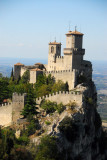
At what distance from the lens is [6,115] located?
54.6 m

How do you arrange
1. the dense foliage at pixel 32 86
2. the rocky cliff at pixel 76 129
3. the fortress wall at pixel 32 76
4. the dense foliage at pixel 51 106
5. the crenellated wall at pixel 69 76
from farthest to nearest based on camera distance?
the fortress wall at pixel 32 76 → the crenellated wall at pixel 69 76 → the dense foliage at pixel 32 86 → the dense foliage at pixel 51 106 → the rocky cliff at pixel 76 129

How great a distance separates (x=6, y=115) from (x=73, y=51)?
17077 millimetres

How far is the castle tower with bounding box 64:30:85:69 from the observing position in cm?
6369

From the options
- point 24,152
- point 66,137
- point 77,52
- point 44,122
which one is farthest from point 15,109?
point 77,52

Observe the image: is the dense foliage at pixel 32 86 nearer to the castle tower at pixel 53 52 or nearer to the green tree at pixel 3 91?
the green tree at pixel 3 91

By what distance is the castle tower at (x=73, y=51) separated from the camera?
63.7 meters

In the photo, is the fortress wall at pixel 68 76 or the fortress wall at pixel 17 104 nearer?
the fortress wall at pixel 17 104

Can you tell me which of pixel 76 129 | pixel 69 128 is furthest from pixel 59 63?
pixel 69 128

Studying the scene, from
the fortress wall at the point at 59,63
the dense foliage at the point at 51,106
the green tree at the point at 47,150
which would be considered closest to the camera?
the green tree at the point at 47,150

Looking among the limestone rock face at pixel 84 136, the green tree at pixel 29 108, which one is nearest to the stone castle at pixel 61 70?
the green tree at pixel 29 108

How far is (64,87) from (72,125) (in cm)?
815

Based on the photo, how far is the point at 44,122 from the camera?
5097cm

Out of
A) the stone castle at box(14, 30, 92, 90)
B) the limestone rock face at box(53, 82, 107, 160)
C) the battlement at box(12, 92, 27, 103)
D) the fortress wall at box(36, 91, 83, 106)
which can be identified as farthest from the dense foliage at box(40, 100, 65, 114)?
the stone castle at box(14, 30, 92, 90)

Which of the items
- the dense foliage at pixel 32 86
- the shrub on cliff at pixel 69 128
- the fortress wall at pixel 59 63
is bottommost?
the shrub on cliff at pixel 69 128
